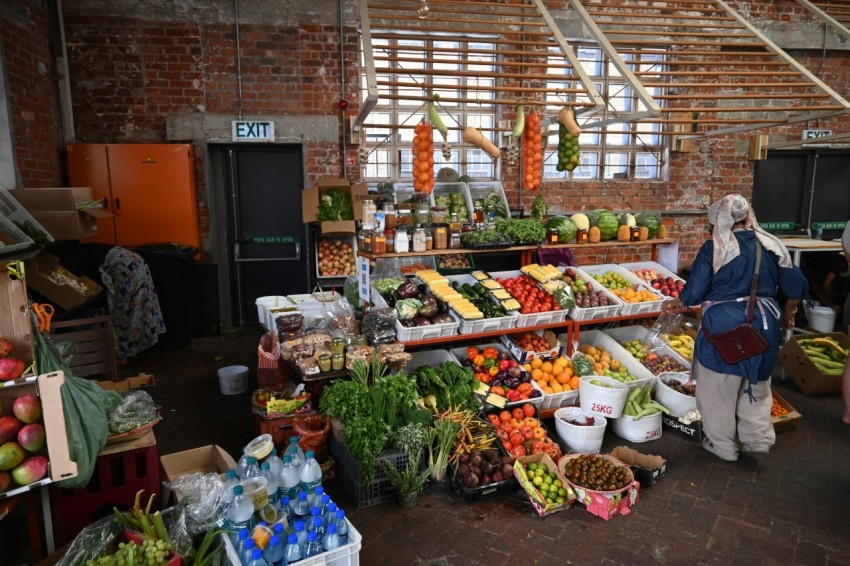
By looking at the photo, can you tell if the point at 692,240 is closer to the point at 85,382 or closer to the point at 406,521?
the point at 406,521

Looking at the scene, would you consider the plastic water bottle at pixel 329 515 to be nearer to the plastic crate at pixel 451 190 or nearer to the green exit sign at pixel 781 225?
the plastic crate at pixel 451 190

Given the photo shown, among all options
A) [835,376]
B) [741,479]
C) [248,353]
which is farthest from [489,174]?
[741,479]

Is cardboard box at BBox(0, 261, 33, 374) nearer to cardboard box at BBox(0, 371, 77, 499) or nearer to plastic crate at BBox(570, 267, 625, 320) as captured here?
cardboard box at BBox(0, 371, 77, 499)

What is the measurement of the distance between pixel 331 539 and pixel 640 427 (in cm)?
300

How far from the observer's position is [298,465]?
124 inches

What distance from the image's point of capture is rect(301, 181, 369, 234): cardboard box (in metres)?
6.76

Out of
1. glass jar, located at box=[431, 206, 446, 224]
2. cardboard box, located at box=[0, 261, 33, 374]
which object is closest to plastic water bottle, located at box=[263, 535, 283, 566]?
cardboard box, located at box=[0, 261, 33, 374]

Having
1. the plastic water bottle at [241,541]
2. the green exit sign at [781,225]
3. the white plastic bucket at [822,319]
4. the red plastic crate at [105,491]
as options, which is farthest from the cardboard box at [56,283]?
the green exit sign at [781,225]

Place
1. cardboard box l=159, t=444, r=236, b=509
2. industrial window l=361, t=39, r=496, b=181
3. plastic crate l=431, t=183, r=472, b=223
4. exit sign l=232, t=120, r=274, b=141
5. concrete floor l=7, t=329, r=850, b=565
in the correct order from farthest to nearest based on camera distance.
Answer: industrial window l=361, t=39, r=496, b=181, exit sign l=232, t=120, r=274, b=141, plastic crate l=431, t=183, r=472, b=223, cardboard box l=159, t=444, r=236, b=509, concrete floor l=7, t=329, r=850, b=565

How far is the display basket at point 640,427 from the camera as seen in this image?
4.64 meters


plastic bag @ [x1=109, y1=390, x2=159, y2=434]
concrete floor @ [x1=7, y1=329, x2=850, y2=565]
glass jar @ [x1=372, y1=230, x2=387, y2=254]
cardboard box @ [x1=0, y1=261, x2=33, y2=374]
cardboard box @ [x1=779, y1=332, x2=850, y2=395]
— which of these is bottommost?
concrete floor @ [x1=7, y1=329, x2=850, y2=565]

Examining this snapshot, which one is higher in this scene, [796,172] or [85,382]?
[796,172]

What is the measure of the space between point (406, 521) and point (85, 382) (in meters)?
2.02

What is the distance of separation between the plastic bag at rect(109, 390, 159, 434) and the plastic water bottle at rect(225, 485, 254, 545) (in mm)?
801
